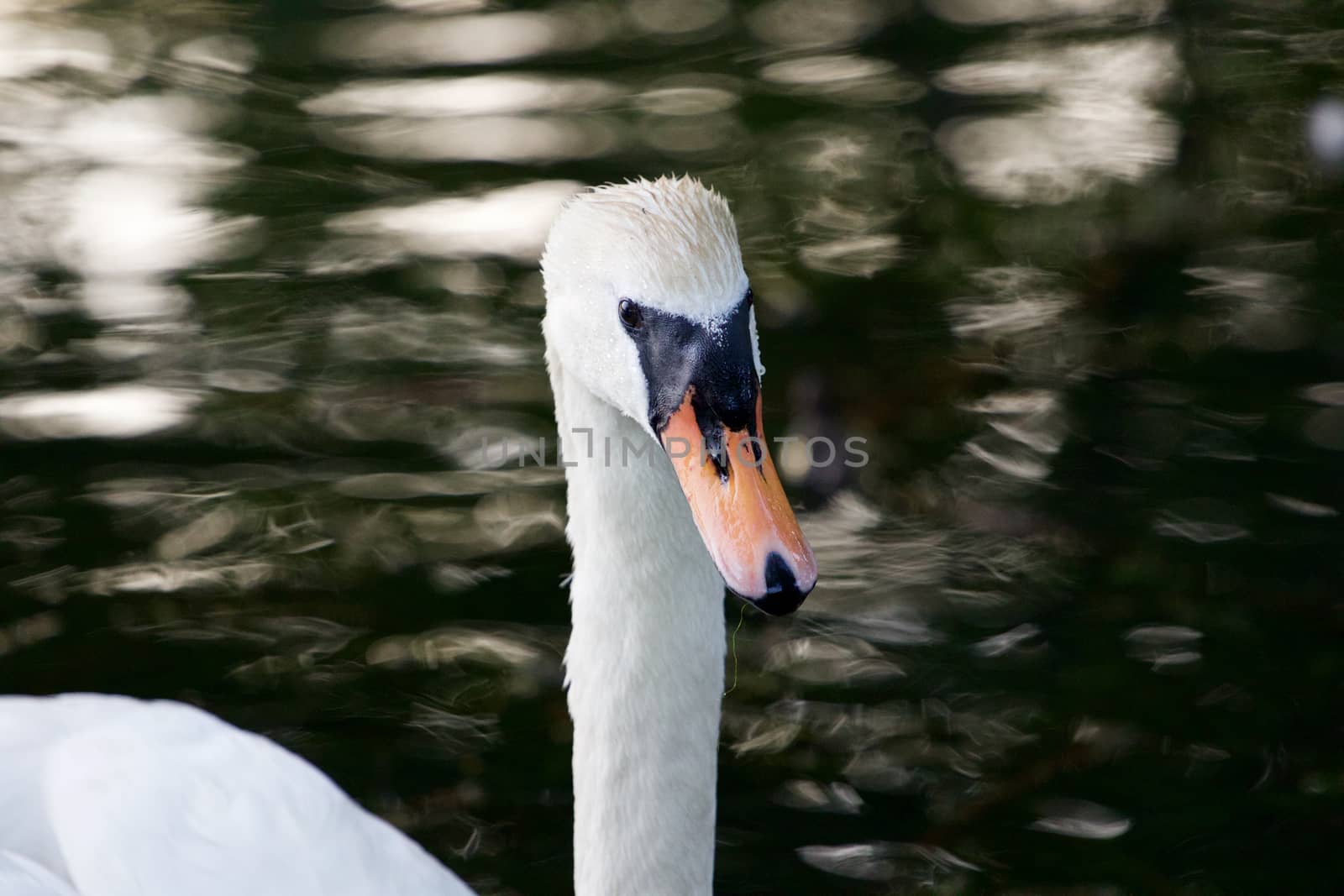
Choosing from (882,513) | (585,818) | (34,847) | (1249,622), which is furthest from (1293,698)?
(34,847)

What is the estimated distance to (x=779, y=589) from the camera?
241 centimetres

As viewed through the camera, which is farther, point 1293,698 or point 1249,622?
point 1249,622

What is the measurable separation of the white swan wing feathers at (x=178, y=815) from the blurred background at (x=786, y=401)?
77 cm

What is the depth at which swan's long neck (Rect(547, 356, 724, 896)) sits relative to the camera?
2.75 metres

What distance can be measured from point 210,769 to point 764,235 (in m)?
3.83

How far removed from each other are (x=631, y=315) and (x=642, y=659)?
0.56 metres

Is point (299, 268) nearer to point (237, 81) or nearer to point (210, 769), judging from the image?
point (237, 81)

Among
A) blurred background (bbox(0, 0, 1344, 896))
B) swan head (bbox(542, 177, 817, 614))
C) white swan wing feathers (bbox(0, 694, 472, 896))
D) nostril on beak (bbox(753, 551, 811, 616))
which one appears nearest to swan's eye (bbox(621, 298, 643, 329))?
swan head (bbox(542, 177, 817, 614))

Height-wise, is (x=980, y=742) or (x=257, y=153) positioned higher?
(x=257, y=153)

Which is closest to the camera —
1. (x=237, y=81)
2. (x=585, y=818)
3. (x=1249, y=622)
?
(x=585, y=818)

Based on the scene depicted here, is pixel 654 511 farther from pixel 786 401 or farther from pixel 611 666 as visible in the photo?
pixel 786 401

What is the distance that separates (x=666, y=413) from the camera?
8.41ft

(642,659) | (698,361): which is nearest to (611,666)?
(642,659)

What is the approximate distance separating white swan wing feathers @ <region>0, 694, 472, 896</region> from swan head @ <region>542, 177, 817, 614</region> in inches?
36.3
